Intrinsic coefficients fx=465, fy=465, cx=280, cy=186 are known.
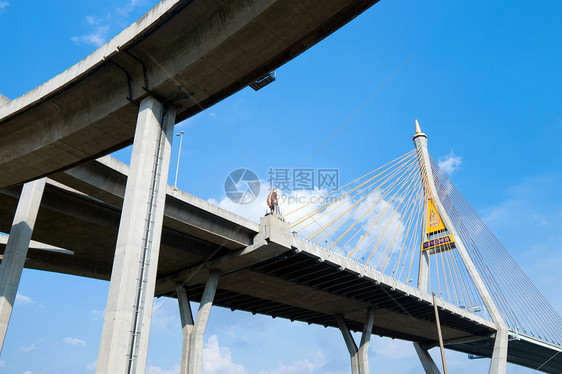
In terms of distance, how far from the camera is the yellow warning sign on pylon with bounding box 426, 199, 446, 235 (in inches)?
2023

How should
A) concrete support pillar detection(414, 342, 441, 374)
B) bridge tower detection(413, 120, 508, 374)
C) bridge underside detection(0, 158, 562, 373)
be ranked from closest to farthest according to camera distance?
1. bridge underside detection(0, 158, 562, 373)
2. bridge tower detection(413, 120, 508, 374)
3. concrete support pillar detection(414, 342, 441, 374)

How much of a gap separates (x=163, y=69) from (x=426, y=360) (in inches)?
2309

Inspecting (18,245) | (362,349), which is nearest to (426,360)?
(362,349)

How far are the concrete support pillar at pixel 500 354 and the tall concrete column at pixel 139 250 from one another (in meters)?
46.1

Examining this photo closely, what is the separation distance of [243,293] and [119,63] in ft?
93.0

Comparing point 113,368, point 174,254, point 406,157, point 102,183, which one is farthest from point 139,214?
point 406,157

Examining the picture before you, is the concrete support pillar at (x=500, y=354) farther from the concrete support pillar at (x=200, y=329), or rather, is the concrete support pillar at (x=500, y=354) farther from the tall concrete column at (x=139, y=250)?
the tall concrete column at (x=139, y=250)

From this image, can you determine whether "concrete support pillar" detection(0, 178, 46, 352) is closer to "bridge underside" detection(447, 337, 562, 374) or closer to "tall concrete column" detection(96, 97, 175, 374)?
"tall concrete column" detection(96, 97, 175, 374)

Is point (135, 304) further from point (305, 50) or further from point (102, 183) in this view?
point (102, 183)

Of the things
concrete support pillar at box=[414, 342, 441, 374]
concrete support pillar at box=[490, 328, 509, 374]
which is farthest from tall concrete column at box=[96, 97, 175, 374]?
concrete support pillar at box=[414, 342, 441, 374]

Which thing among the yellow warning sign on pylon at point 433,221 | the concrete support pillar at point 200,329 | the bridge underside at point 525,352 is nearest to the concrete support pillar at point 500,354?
the bridge underside at point 525,352

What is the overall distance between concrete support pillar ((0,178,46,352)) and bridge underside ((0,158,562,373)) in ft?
4.04

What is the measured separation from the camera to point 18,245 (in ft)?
85.0

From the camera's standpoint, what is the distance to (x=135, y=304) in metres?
14.0
